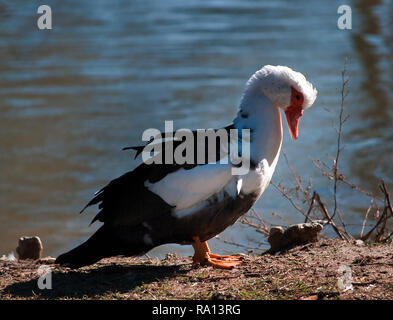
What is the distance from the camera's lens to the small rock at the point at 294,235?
A: 528 centimetres

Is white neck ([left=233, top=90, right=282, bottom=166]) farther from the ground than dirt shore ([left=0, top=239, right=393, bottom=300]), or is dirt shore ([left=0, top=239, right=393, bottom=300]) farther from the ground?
white neck ([left=233, top=90, right=282, bottom=166])

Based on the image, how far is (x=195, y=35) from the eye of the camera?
12352 millimetres

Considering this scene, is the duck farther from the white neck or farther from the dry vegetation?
the dry vegetation

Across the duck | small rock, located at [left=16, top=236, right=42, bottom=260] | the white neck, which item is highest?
the white neck

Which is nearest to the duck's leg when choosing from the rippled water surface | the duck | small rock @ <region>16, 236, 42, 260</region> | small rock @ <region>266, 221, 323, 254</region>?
the duck

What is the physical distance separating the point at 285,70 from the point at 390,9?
9.35 meters

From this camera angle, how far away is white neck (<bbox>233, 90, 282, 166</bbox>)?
471 centimetres

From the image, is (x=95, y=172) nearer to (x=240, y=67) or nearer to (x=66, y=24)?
(x=240, y=67)

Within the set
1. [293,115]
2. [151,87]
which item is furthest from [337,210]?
[151,87]

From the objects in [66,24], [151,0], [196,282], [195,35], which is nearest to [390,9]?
[195,35]

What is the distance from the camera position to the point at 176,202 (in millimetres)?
4527

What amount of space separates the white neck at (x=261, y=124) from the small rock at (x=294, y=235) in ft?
2.31

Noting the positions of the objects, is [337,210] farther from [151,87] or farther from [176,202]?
[151,87]

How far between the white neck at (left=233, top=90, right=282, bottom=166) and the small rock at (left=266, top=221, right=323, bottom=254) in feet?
2.31
